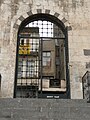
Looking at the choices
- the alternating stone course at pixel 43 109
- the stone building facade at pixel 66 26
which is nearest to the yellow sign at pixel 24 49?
the stone building facade at pixel 66 26

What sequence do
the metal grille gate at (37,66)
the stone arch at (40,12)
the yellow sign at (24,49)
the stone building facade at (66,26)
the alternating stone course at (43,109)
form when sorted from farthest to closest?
the yellow sign at (24,49), the metal grille gate at (37,66), the stone arch at (40,12), the stone building facade at (66,26), the alternating stone course at (43,109)

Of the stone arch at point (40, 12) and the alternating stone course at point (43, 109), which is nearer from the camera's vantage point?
the alternating stone course at point (43, 109)

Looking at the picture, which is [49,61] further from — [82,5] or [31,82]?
[82,5]

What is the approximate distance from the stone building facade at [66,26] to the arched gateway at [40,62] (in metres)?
0.35

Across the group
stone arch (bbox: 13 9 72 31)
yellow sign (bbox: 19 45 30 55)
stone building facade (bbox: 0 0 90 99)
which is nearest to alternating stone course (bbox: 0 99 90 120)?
stone building facade (bbox: 0 0 90 99)

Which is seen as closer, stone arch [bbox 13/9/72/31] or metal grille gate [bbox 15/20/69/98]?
stone arch [bbox 13/9/72/31]

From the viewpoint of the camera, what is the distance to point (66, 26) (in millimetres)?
12789

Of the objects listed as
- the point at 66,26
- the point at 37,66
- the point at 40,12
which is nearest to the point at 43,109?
the point at 66,26

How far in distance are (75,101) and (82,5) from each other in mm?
6009

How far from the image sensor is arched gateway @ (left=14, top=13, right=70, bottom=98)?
46.1ft

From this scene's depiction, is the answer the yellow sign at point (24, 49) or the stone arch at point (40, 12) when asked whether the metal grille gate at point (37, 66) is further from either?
the stone arch at point (40, 12)

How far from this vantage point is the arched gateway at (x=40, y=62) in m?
14.0

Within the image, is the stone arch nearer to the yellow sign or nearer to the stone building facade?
the stone building facade

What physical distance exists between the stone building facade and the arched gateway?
0.35 m
